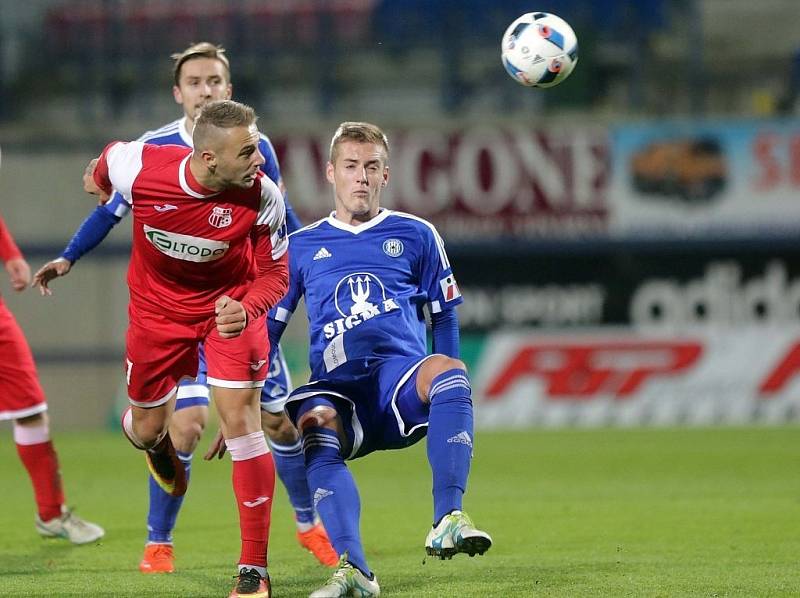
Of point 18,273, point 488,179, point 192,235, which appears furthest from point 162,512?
point 488,179

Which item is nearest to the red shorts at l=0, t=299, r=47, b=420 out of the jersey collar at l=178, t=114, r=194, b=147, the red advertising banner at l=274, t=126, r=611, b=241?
the jersey collar at l=178, t=114, r=194, b=147

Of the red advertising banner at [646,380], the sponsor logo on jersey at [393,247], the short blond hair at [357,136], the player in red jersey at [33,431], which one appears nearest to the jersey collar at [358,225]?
the sponsor logo on jersey at [393,247]

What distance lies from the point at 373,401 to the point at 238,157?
1042 mm

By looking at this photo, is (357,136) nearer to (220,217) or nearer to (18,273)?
(220,217)

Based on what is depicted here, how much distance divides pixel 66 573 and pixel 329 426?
1.40 metres

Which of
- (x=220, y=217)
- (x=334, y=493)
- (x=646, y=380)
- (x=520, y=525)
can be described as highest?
(x=220, y=217)

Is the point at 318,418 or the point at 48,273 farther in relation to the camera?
the point at 48,273

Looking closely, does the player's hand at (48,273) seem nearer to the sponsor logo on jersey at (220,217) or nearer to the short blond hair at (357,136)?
the sponsor logo on jersey at (220,217)

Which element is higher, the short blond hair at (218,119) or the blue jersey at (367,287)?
the short blond hair at (218,119)

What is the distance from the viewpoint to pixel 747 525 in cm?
668

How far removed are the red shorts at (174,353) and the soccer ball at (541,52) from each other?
2.04 m

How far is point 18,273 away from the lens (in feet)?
22.2

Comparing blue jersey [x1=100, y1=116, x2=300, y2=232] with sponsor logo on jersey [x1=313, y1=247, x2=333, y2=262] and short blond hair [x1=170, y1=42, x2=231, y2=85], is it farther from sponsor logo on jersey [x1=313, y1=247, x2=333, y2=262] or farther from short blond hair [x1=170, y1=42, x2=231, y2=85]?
sponsor logo on jersey [x1=313, y1=247, x2=333, y2=262]

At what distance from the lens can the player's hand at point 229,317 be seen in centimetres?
441
